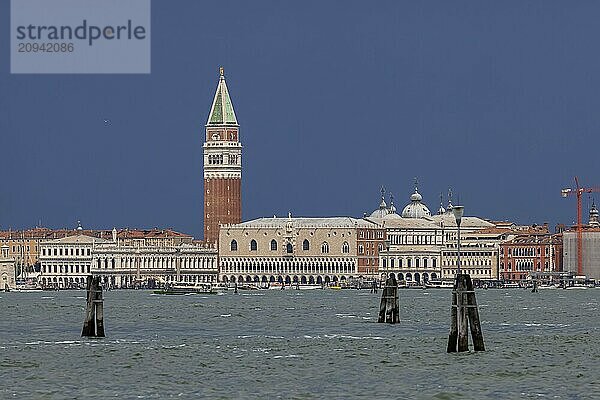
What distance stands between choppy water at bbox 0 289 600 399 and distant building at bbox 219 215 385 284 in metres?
91.1

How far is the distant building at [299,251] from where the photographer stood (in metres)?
141

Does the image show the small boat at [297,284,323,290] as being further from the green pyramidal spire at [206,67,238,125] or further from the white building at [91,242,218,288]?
the green pyramidal spire at [206,67,238,125]

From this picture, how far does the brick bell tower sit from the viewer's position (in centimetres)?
14538

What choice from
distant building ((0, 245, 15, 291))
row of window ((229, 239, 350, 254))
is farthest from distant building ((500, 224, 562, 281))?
distant building ((0, 245, 15, 291))

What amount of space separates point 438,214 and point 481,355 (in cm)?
13434

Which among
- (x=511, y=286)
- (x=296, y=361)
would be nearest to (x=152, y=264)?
(x=511, y=286)

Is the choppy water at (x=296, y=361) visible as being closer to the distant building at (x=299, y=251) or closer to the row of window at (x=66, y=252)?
the distant building at (x=299, y=251)

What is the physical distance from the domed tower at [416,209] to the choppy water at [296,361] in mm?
110120

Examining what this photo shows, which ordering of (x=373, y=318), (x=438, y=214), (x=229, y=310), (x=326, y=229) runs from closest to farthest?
(x=373, y=318), (x=229, y=310), (x=326, y=229), (x=438, y=214)

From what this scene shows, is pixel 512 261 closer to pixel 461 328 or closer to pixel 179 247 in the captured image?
pixel 179 247

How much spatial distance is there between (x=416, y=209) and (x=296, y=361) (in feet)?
421

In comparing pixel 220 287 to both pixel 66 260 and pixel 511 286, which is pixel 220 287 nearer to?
pixel 66 260

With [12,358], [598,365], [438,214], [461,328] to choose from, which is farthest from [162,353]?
[438,214]

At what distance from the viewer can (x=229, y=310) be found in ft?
212
